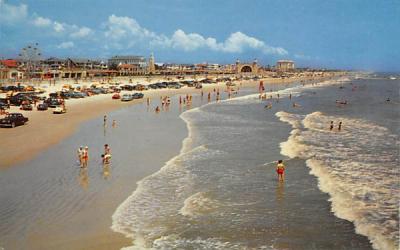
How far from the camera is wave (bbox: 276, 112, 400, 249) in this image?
1378cm

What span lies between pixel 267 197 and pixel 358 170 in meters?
6.39

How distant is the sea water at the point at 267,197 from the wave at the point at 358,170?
4cm

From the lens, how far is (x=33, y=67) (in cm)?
10450

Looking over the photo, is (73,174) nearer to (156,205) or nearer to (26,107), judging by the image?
(156,205)

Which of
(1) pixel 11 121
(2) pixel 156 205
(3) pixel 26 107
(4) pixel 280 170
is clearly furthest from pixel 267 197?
(3) pixel 26 107

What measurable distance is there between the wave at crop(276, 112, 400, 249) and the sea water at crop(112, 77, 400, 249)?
0.04 m

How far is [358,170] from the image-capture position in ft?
67.1

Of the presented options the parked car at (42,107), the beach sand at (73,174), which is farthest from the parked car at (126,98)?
the beach sand at (73,174)

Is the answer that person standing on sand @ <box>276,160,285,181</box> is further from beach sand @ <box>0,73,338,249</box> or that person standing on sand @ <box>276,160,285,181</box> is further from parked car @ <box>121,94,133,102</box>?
parked car @ <box>121,94,133,102</box>

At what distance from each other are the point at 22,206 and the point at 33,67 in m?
97.5

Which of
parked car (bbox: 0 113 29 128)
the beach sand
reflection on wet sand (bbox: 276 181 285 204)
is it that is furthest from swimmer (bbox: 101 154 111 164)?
parked car (bbox: 0 113 29 128)

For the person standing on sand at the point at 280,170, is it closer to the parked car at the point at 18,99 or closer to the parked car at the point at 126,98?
the parked car at the point at 18,99

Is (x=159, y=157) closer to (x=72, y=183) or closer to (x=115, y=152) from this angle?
(x=115, y=152)

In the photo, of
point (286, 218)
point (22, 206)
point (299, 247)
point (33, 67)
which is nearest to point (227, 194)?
point (286, 218)
